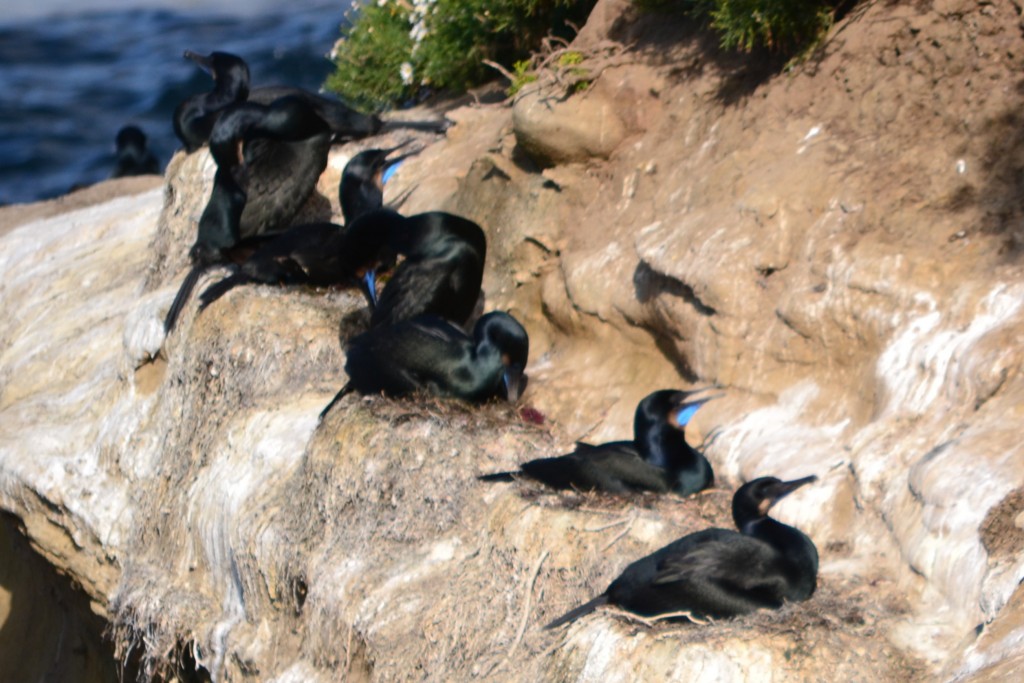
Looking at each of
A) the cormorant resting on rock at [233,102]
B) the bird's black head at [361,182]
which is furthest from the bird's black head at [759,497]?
the cormorant resting on rock at [233,102]

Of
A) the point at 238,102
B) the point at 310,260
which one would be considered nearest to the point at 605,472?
the point at 310,260

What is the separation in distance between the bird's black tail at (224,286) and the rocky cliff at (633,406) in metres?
0.11

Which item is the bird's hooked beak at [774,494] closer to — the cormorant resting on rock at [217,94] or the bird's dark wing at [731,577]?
the bird's dark wing at [731,577]

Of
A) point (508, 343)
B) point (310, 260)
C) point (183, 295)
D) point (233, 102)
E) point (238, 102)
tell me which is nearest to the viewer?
point (508, 343)

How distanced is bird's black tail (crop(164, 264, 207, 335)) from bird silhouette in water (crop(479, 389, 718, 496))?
3.31 meters

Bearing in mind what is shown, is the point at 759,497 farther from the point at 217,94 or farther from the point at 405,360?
the point at 217,94

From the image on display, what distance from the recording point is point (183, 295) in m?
8.43

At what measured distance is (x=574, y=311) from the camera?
23.4ft

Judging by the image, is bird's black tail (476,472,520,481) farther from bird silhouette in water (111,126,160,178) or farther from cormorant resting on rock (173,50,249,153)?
bird silhouette in water (111,126,160,178)

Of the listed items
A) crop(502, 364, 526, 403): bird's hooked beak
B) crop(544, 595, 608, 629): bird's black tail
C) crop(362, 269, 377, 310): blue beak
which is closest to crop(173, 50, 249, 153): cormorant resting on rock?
crop(362, 269, 377, 310): blue beak

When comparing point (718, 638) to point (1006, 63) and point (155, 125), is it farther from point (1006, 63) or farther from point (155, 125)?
point (155, 125)

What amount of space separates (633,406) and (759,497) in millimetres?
1460

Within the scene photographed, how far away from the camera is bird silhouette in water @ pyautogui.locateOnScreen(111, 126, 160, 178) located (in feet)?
63.3

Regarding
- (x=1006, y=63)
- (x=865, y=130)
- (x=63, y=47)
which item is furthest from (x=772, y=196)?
(x=63, y=47)
